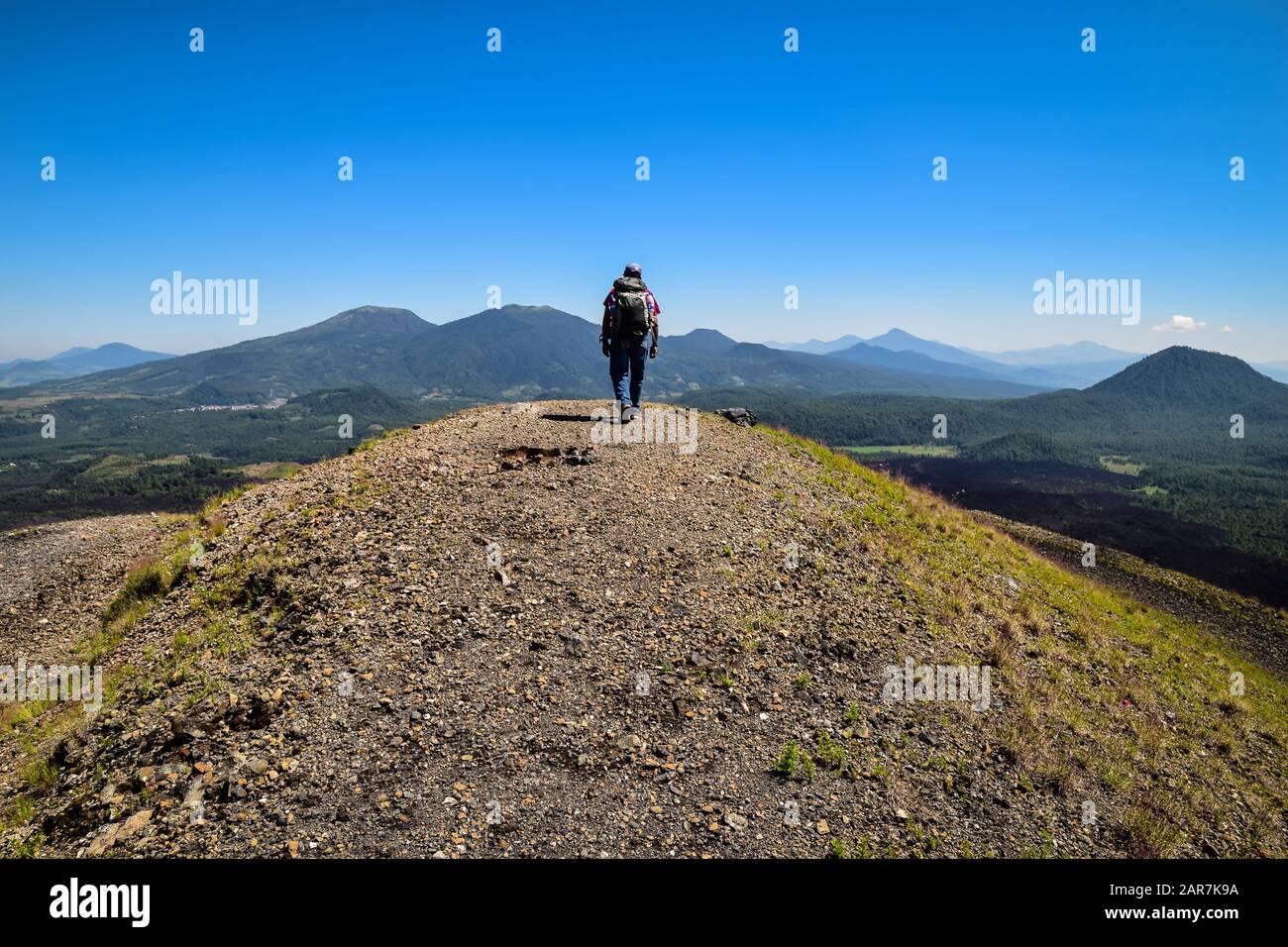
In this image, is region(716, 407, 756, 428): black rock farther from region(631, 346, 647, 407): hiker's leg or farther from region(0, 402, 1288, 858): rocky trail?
region(0, 402, 1288, 858): rocky trail

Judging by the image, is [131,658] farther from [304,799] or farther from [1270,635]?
[1270,635]

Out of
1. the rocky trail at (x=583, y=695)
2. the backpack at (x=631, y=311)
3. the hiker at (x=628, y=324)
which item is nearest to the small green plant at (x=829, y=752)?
the rocky trail at (x=583, y=695)

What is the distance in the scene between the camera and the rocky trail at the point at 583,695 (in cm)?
623

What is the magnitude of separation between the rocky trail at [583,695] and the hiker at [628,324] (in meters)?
2.69

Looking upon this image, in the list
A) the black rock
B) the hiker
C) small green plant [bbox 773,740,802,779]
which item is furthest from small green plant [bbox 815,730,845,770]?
the black rock

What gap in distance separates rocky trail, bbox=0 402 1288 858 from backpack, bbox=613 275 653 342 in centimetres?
336

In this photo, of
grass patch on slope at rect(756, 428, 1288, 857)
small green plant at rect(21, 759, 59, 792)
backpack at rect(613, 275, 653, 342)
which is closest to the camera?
small green plant at rect(21, 759, 59, 792)

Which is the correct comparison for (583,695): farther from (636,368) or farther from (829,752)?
(636,368)

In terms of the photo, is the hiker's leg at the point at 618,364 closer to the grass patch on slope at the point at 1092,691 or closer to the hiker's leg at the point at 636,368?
the hiker's leg at the point at 636,368

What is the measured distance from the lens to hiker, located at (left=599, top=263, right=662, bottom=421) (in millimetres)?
15546

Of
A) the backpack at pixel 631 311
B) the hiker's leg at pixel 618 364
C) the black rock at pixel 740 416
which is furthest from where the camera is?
the black rock at pixel 740 416

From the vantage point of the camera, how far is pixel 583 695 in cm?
791

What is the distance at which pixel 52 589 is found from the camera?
546 inches
